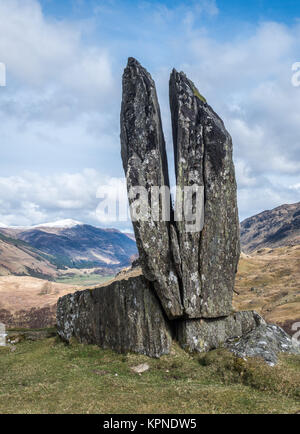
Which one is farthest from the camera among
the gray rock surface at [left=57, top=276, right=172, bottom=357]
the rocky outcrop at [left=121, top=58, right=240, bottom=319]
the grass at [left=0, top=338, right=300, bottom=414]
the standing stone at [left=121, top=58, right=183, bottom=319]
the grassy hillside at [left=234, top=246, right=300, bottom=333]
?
the grassy hillside at [left=234, top=246, right=300, bottom=333]

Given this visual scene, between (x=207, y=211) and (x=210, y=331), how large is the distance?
31.2ft

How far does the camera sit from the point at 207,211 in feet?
79.7

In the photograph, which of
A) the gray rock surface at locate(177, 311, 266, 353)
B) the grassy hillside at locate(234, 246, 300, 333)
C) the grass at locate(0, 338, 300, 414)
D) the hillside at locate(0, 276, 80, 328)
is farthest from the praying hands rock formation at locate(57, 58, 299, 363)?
the hillside at locate(0, 276, 80, 328)

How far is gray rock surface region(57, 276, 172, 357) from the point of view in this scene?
74.2ft

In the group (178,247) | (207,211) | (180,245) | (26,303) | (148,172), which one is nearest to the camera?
(178,247)

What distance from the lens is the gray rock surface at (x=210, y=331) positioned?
2294 centimetres

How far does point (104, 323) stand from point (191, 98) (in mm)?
20703

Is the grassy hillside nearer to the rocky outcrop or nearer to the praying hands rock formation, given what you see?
the praying hands rock formation

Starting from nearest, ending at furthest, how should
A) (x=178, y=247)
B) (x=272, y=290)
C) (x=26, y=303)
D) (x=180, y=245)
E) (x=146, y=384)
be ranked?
1. (x=146, y=384)
2. (x=178, y=247)
3. (x=180, y=245)
4. (x=272, y=290)
5. (x=26, y=303)

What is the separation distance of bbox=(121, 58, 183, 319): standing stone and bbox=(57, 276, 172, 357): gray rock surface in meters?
1.24

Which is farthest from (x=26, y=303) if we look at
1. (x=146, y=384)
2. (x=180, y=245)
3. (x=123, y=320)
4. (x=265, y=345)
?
(x=265, y=345)

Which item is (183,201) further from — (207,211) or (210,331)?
(210,331)

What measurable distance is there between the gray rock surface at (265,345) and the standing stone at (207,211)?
110 inches

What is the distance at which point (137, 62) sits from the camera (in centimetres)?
2738
